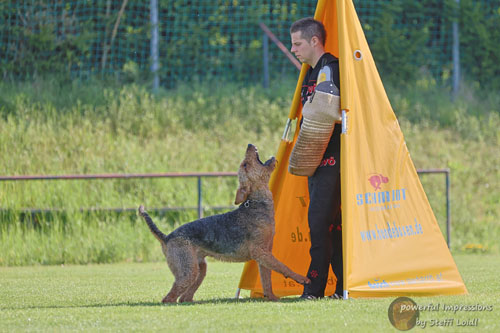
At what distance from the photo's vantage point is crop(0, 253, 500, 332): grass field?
4.60 meters

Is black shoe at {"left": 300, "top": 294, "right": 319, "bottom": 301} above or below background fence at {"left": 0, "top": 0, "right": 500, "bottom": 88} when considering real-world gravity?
below

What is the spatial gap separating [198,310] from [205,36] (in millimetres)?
11157

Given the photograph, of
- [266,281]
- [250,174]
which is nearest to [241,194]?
[250,174]

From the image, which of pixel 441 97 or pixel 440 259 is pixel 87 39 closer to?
pixel 441 97

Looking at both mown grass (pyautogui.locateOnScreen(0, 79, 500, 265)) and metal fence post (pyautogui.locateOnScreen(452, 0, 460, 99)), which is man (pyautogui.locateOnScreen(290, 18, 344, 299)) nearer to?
mown grass (pyautogui.locateOnScreen(0, 79, 500, 265))

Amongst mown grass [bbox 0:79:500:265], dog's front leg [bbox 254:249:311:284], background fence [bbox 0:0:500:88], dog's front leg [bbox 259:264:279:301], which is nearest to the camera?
dog's front leg [bbox 254:249:311:284]

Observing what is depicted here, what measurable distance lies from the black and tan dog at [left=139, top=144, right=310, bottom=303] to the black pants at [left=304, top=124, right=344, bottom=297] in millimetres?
117

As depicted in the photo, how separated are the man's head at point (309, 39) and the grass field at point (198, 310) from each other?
6.36 ft

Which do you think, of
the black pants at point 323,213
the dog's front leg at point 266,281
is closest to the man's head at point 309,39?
the black pants at point 323,213

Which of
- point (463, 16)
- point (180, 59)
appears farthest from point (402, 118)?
point (180, 59)

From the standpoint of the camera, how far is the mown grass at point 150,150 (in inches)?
444

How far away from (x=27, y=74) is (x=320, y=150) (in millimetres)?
10482

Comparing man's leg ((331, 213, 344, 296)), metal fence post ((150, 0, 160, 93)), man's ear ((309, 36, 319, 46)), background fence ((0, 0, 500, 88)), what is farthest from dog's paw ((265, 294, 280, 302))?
background fence ((0, 0, 500, 88))

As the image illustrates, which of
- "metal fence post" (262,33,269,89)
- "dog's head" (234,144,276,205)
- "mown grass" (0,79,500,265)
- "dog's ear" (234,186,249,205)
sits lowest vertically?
"mown grass" (0,79,500,265)
